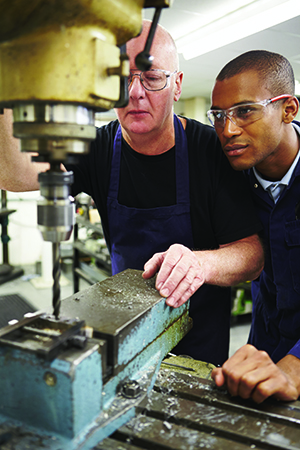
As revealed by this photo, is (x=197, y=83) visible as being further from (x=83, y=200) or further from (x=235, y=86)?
(x=235, y=86)

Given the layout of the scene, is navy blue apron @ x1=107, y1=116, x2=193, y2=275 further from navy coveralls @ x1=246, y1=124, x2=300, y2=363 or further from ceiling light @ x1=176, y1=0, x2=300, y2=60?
ceiling light @ x1=176, y1=0, x2=300, y2=60

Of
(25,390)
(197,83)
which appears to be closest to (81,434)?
(25,390)

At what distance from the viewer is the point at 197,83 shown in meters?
6.41

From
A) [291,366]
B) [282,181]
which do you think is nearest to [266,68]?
[282,181]

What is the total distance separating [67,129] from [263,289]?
1238mm

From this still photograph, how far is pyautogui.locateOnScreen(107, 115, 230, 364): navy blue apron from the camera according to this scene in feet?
4.64

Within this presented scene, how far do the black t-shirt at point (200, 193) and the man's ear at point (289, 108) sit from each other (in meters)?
0.27

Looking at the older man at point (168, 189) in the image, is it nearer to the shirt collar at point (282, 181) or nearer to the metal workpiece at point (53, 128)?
the shirt collar at point (282, 181)

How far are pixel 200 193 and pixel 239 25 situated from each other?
9.47 ft

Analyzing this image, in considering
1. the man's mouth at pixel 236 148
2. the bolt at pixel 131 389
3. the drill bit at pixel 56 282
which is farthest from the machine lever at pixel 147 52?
the man's mouth at pixel 236 148

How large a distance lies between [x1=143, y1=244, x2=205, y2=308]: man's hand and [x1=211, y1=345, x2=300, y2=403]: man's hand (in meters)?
0.22

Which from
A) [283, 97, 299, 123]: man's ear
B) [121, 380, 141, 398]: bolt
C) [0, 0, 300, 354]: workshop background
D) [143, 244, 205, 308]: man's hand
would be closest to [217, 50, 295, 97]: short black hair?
[283, 97, 299, 123]: man's ear

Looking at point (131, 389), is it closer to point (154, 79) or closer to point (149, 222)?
point (149, 222)

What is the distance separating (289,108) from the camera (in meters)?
1.40
